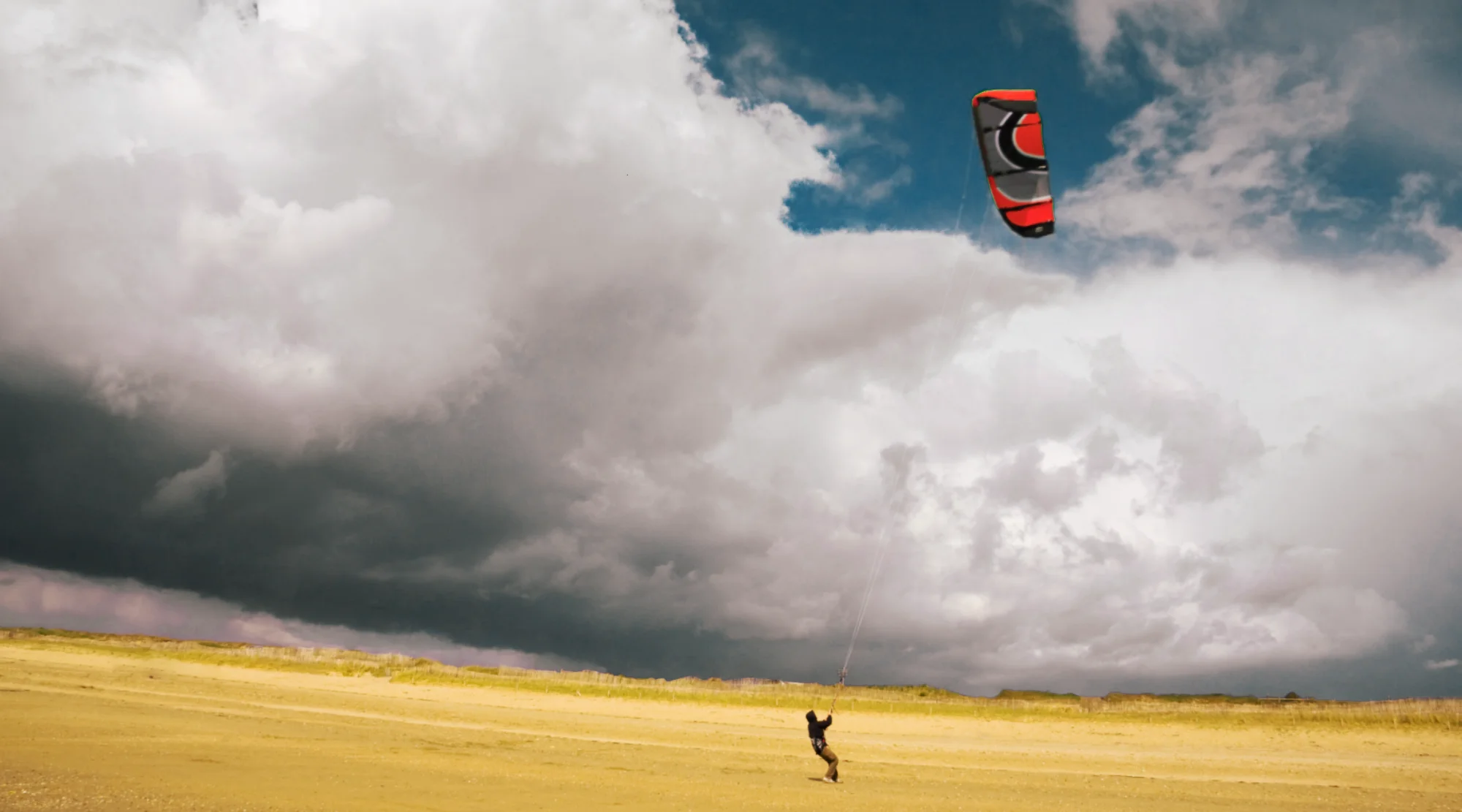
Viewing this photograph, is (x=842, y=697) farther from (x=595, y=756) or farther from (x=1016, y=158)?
(x=1016, y=158)

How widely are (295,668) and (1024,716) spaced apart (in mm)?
46491

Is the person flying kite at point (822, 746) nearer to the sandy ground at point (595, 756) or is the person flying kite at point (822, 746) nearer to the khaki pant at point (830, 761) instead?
the khaki pant at point (830, 761)

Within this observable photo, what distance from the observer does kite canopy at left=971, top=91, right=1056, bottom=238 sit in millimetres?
18281

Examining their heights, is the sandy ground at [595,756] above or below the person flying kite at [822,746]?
below

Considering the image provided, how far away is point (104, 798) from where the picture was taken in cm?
1045

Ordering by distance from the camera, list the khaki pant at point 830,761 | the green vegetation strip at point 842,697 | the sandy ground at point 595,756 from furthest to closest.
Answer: the green vegetation strip at point 842,697
the khaki pant at point 830,761
the sandy ground at point 595,756

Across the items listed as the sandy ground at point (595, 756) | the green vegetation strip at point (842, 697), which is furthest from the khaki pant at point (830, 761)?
the green vegetation strip at point (842, 697)

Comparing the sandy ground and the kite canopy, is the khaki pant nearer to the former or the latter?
the sandy ground

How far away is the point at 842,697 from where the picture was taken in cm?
5275

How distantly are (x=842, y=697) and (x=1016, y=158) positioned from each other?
41686mm

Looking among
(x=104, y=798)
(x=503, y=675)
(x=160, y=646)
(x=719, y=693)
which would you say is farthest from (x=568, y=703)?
(x=160, y=646)

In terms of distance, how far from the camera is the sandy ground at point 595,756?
1300 cm

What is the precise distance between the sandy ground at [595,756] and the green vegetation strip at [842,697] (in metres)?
2.39

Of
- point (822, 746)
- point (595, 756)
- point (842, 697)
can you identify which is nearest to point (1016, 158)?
point (822, 746)
